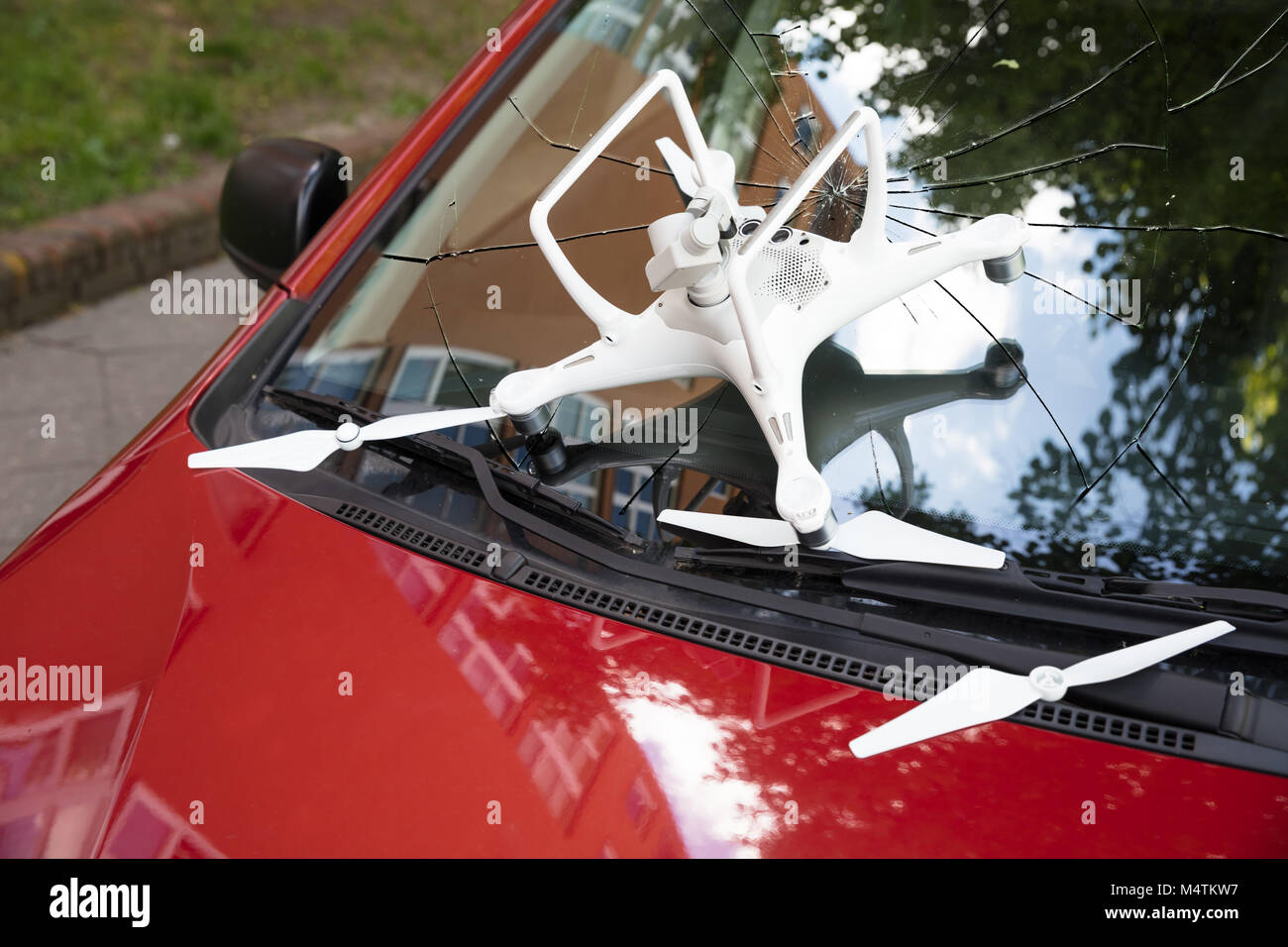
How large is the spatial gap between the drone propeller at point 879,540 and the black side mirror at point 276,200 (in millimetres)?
1208

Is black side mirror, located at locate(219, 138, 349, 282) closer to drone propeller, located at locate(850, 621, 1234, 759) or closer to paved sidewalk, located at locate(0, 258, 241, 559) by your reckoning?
paved sidewalk, located at locate(0, 258, 241, 559)

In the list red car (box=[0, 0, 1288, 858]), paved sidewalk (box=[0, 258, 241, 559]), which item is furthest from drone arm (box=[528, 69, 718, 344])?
paved sidewalk (box=[0, 258, 241, 559])

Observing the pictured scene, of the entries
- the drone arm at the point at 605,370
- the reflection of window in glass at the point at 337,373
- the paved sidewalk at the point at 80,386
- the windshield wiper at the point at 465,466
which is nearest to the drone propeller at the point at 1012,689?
the windshield wiper at the point at 465,466

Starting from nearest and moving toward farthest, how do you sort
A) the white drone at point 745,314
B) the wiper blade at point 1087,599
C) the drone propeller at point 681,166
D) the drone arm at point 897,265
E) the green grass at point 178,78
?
the wiper blade at point 1087,599 → the white drone at point 745,314 → the drone arm at point 897,265 → the drone propeller at point 681,166 → the green grass at point 178,78

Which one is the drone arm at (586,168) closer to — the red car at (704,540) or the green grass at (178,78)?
the red car at (704,540)

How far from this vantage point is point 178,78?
226 inches

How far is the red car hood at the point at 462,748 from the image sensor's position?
133 cm

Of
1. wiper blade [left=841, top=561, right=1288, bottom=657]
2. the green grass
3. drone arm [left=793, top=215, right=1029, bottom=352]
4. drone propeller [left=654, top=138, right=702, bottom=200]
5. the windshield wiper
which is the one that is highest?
the green grass

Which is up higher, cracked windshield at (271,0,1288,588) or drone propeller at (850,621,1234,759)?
cracked windshield at (271,0,1288,588)

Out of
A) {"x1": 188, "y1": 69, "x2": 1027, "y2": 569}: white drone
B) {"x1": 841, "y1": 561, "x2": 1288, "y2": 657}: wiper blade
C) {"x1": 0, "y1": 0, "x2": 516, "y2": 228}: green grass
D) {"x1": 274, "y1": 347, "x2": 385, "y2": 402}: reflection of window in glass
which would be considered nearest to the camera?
{"x1": 841, "y1": 561, "x2": 1288, "y2": 657}: wiper blade

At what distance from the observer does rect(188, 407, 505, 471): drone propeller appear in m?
1.82

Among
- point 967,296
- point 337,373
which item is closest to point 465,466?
point 337,373

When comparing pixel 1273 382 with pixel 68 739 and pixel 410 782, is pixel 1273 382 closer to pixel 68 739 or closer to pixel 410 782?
pixel 410 782
